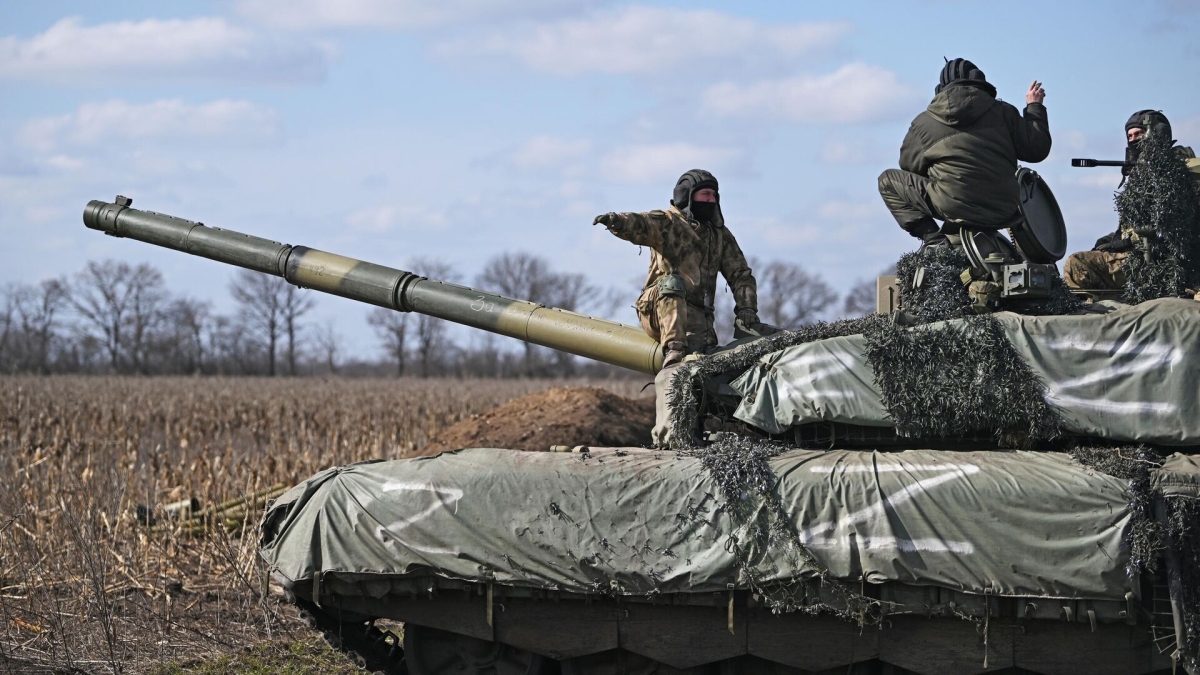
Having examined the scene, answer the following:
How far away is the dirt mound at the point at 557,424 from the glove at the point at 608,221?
6433 millimetres

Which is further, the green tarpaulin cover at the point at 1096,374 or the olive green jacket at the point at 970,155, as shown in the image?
A: the olive green jacket at the point at 970,155

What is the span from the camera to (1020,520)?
5930mm

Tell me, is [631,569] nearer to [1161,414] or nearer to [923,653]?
[923,653]

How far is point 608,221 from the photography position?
7270 millimetres

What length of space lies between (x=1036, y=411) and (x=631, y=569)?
2250 millimetres

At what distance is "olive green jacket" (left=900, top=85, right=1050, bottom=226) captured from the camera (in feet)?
23.0

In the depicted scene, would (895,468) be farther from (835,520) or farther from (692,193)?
(692,193)

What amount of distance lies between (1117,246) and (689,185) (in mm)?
2856

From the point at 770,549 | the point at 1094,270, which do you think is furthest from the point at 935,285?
the point at 1094,270

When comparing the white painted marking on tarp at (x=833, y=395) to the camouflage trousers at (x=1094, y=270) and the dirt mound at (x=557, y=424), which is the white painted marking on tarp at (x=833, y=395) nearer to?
the camouflage trousers at (x=1094, y=270)

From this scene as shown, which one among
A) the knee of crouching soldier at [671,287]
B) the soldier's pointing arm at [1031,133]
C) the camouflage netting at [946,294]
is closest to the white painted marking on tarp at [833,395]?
the camouflage netting at [946,294]

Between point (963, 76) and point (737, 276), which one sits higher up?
point (963, 76)

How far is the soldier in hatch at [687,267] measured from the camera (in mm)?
7488

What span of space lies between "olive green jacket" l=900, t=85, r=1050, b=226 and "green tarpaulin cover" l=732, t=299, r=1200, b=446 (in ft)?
2.76
